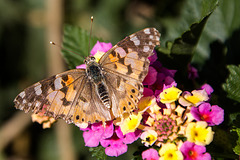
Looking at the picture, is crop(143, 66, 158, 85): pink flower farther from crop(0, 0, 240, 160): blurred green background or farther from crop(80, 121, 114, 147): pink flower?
crop(0, 0, 240, 160): blurred green background

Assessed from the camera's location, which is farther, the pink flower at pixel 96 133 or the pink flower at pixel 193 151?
the pink flower at pixel 96 133

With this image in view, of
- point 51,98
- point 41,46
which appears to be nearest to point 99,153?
point 51,98

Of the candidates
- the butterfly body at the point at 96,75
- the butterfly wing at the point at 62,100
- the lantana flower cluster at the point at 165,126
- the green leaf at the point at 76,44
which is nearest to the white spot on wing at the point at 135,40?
the lantana flower cluster at the point at 165,126

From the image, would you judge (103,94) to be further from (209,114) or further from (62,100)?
(209,114)

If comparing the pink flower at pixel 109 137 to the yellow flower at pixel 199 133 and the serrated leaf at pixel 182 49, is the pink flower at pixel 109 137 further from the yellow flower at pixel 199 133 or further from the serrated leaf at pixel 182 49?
the serrated leaf at pixel 182 49

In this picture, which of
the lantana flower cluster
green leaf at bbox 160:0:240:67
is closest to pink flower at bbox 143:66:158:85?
the lantana flower cluster
